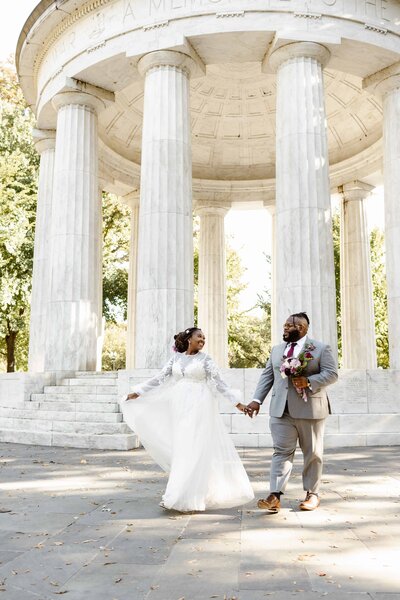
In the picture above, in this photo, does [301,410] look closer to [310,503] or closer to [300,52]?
[310,503]

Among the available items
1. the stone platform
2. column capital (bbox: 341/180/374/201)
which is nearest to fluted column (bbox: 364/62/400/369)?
the stone platform

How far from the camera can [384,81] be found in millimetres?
20391

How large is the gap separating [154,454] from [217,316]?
22991 mm

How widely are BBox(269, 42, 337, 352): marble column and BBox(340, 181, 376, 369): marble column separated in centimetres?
1248

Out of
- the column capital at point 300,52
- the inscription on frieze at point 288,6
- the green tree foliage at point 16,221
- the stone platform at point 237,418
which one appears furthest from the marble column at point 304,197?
the green tree foliage at point 16,221

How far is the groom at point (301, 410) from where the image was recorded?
8.32 meters

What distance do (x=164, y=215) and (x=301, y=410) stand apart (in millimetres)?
11224

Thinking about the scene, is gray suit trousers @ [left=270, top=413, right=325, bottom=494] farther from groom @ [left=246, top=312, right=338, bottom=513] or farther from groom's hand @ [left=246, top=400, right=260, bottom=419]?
groom's hand @ [left=246, top=400, right=260, bottom=419]

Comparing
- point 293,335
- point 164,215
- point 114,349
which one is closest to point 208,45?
point 164,215

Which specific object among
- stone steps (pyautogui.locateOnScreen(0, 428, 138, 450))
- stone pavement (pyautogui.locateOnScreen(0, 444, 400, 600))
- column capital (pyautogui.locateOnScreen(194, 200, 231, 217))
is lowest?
stone steps (pyautogui.locateOnScreen(0, 428, 138, 450))

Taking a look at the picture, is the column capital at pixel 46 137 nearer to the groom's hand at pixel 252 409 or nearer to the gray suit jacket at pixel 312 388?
the gray suit jacket at pixel 312 388

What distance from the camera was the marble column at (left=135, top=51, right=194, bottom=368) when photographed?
1775cm

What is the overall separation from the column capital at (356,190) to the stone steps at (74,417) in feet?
60.8

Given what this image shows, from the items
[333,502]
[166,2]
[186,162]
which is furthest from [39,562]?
[166,2]
